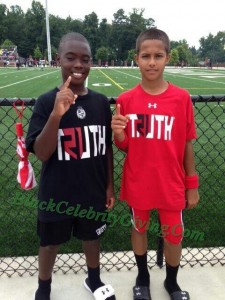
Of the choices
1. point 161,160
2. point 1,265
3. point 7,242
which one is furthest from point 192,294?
point 7,242

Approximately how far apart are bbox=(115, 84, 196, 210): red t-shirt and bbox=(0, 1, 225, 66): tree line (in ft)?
256

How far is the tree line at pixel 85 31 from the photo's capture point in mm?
86188

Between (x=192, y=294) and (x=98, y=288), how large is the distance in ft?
2.17

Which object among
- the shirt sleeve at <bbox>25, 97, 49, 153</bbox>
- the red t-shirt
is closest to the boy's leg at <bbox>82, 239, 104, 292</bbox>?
the red t-shirt

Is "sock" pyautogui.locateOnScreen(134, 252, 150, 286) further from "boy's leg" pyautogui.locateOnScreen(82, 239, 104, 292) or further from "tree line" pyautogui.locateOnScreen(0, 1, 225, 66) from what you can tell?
"tree line" pyautogui.locateOnScreen(0, 1, 225, 66)

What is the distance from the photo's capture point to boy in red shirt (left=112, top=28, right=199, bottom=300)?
6.65 feet

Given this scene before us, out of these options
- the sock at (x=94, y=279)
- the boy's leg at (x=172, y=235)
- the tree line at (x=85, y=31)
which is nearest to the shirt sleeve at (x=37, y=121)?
the boy's leg at (x=172, y=235)

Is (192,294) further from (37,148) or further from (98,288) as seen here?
(37,148)

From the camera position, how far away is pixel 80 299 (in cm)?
242

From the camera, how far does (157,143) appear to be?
205 centimetres

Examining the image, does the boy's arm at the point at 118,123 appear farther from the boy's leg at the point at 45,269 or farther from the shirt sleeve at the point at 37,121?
the boy's leg at the point at 45,269

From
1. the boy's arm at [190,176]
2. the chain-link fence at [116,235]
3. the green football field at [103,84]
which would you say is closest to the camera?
the boy's arm at [190,176]

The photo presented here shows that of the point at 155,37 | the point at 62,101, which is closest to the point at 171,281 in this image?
the point at 62,101

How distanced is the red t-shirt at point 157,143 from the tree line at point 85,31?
78.0 meters
